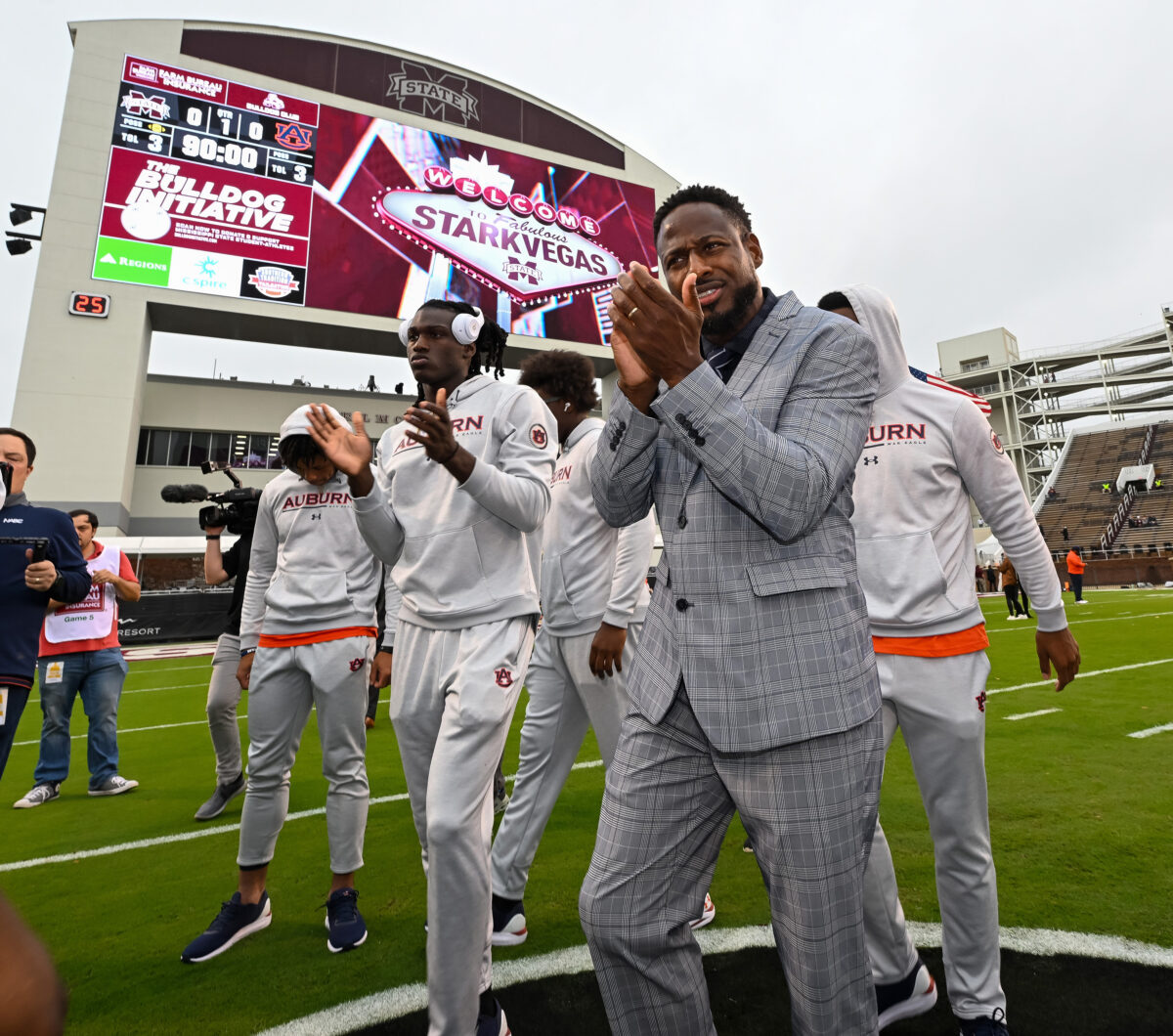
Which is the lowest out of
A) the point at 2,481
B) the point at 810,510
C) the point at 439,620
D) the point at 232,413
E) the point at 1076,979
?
the point at 1076,979

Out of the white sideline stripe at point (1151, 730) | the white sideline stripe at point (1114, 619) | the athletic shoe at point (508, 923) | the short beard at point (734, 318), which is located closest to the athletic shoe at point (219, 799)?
the athletic shoe at point (508, 923)

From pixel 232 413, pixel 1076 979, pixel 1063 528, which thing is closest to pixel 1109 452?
pixel 1063 528

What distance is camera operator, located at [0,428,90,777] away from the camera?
9.48 feet

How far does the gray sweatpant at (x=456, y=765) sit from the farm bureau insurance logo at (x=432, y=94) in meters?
32.2

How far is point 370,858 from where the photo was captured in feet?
11.6

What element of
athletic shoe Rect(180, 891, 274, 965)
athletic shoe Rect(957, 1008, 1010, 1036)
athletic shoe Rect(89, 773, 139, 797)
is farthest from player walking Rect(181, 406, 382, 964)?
athletic shoe Rect(89, 773, 139, 797)

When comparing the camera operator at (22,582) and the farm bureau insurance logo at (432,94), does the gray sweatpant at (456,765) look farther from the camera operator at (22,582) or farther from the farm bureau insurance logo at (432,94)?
the farm bureau insurance logo at (432,94)

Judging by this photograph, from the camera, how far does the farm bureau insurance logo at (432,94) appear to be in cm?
2864

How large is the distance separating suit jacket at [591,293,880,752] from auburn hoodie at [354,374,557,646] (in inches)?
34.0

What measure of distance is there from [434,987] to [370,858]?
73.7 inches

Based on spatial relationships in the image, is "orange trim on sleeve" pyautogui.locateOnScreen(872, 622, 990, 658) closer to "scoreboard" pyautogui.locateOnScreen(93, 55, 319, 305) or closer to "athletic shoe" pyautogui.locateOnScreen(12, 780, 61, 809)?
"athletic shoe" pyautogui.locateOnScreen(12, 780, 61, 809)

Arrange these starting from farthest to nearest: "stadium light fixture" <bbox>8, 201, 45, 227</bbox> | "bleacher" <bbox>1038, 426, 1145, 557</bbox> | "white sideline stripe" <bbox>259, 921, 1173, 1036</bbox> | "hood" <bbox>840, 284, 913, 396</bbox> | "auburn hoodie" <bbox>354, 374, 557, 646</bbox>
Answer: "bleacher" <bbox>1038, 426, 1145, 557</bbox> → "stadium light fixture" <bbox>8, 201, 45, 227</bbox> → "hood" <bbox>840, 284, 913, 396</bbox> → "auburn hoodie" <bbox>354, 374, 557, 646</bbox> → "white sideline stripe" <bbox>259, 921, 1173, 1036</bbox>

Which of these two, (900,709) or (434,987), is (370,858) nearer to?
(434,987)

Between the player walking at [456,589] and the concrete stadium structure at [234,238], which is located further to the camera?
the concrete stadium structure at [234,238]
